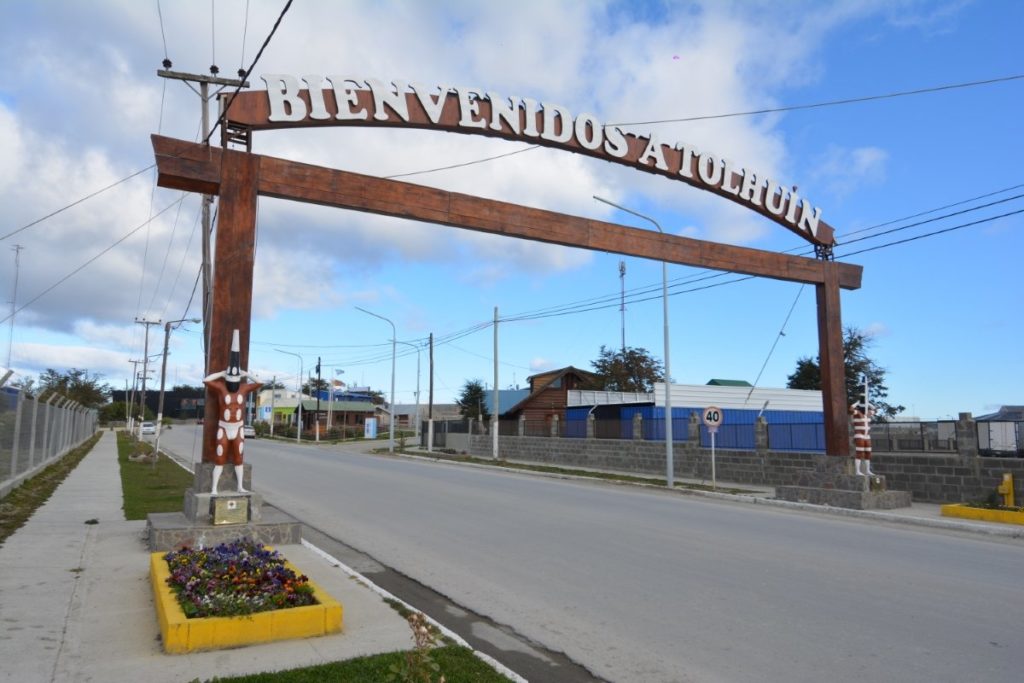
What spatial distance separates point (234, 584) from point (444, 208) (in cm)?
742

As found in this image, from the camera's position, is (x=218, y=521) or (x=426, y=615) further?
(x=218, y=521)

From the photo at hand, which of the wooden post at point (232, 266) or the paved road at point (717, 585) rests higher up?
the wooden post at point (232, 266)

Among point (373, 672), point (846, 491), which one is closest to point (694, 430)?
point (846, 491)

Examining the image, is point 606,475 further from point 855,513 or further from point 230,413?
point 230,413

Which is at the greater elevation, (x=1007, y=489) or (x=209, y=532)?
(x=1007, y=489)

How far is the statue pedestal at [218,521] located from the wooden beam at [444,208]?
3988mm

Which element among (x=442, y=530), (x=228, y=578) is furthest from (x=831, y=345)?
(x=228, y=578)

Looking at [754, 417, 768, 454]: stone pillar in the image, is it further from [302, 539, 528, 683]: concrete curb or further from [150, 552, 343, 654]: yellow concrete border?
[150, 552, 343, 654]: yellow concrete border

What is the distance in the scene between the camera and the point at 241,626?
5605 mm

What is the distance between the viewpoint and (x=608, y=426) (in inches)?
1334

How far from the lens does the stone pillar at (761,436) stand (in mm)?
23703

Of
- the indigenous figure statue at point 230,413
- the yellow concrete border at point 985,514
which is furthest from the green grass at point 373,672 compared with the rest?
the yellow concrete border at point 985,514

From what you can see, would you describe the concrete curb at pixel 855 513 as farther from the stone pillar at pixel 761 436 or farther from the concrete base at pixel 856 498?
the stone pillar at pixel 761 436

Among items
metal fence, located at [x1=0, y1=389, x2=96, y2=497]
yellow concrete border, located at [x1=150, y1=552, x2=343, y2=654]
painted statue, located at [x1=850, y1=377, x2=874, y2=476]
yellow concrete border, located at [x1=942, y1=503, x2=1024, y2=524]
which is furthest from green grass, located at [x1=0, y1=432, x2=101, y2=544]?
yellow concrete border, located at [x1=942, y1=503, x2=1024, y2=524]
